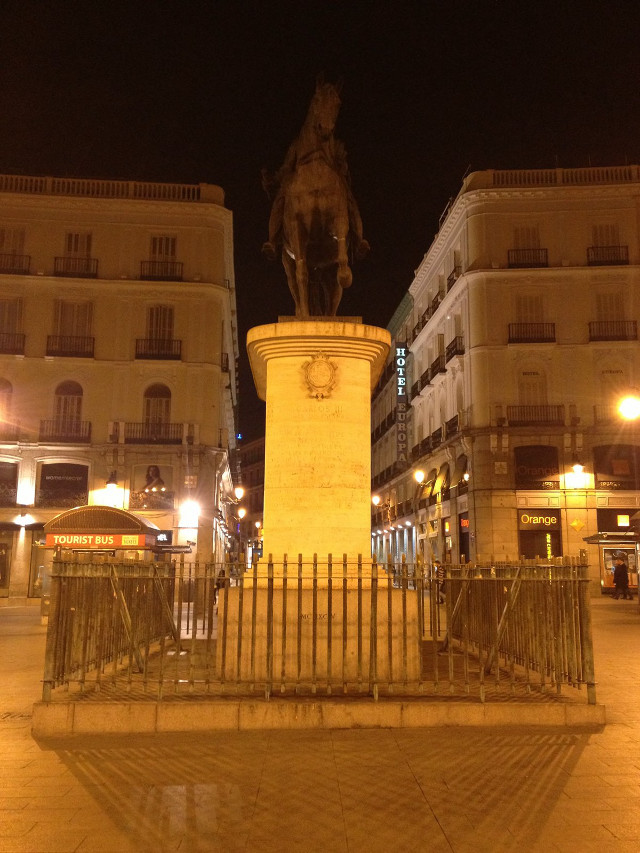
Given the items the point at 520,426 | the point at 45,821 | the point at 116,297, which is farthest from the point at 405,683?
the point at 116,297

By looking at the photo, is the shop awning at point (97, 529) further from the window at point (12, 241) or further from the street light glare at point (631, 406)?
the window at point (12, 241)

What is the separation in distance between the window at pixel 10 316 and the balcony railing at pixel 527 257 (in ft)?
77.0

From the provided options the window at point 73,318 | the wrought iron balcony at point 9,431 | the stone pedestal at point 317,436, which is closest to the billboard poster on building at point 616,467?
the window at point 73,318

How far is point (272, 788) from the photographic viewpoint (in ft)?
16.9

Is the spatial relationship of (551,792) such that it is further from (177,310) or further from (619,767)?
(177,310)

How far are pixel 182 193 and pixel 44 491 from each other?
16.0 meters

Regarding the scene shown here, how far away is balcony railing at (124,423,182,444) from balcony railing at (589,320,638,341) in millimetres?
19731

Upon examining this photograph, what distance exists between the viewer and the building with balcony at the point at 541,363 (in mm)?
33500

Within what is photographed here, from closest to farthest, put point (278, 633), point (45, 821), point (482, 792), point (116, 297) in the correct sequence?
point (45, 821), point (482, 792), point (278, 633), point (116, 297)

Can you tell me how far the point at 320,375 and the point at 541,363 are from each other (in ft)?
92.6

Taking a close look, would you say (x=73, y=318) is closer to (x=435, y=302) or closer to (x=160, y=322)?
(x=160, y=322)

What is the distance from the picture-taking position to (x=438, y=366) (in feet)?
132

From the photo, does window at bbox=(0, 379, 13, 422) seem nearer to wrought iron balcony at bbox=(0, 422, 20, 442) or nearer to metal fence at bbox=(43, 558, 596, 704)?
wrought iron balcony at bbox=(0, 422, 20, 442)

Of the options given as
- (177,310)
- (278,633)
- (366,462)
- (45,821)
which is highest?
(177,310)
